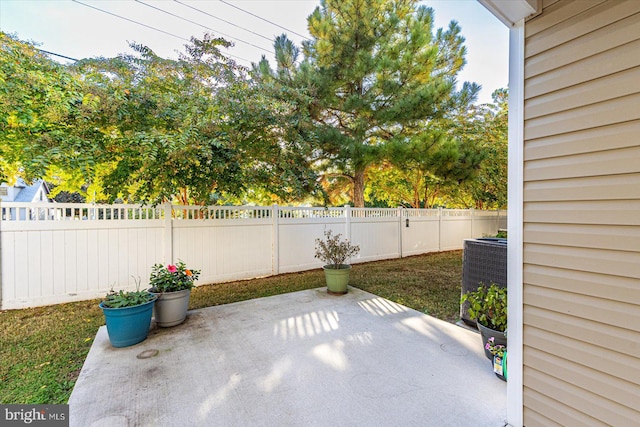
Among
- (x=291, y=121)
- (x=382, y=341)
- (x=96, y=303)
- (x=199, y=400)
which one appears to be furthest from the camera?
(x=291, y=121)

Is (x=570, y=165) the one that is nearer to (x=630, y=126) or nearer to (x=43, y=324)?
(x=630, y=126)

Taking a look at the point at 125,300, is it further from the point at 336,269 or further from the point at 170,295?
the point at 336,269

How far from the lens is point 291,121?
4.60 m

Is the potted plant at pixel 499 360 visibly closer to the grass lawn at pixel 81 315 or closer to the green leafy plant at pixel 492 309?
the green leafy plant at pixel 492 309

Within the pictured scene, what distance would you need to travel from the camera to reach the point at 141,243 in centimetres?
431

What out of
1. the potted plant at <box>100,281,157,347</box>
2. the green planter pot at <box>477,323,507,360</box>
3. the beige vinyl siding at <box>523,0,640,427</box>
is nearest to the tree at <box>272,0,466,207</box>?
the green planter pot at <box>477,323,507,360</box>

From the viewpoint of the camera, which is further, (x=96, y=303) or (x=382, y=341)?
(x=96, y=303)

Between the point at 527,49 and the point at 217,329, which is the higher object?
the point at 527,49

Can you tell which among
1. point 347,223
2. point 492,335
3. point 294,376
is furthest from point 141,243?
point 492,335

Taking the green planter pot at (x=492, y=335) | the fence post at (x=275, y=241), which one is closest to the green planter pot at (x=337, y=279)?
the fence post at (x=275, y=241)

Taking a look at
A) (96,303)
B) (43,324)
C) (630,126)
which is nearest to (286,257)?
(96,303)

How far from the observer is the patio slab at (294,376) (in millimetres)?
1729

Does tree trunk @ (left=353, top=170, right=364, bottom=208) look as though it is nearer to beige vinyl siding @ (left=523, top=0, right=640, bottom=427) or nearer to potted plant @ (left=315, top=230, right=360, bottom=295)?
potted plant @ (left=315, top=230, right=360, bottom=295)

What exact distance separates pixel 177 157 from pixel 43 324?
8.23 ft
